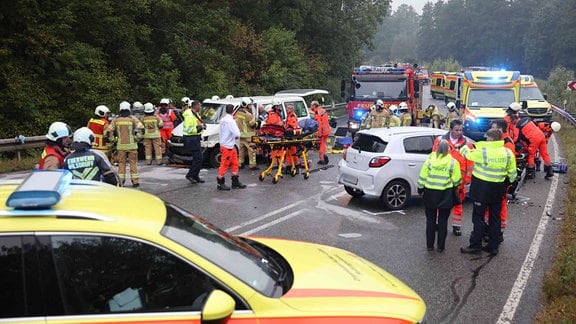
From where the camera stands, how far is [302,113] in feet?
56.2

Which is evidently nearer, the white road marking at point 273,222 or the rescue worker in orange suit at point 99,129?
the white road marking at point 273,222

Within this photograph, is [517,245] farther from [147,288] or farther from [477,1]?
[477,1]

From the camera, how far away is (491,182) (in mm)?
7574

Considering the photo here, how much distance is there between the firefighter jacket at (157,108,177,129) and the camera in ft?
53.5

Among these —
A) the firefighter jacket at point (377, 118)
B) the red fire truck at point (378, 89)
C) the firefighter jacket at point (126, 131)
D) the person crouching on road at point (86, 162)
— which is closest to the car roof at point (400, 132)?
the firefighter jacket at point (377, 118)

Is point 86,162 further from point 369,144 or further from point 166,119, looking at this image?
point 166,119

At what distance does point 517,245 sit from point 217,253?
6.33m

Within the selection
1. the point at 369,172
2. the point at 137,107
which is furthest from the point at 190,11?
the point at 369,172

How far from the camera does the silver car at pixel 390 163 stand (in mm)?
10266

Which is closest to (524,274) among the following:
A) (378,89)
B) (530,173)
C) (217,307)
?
(217,307)

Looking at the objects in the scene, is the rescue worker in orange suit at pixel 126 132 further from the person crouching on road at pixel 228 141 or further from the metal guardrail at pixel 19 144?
the metal guardrail at pixel 19 144

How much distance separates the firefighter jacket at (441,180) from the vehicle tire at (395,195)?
2.50 meters

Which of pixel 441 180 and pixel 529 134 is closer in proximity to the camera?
pixel 441 180

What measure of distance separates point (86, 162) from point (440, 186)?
15.9 ft
